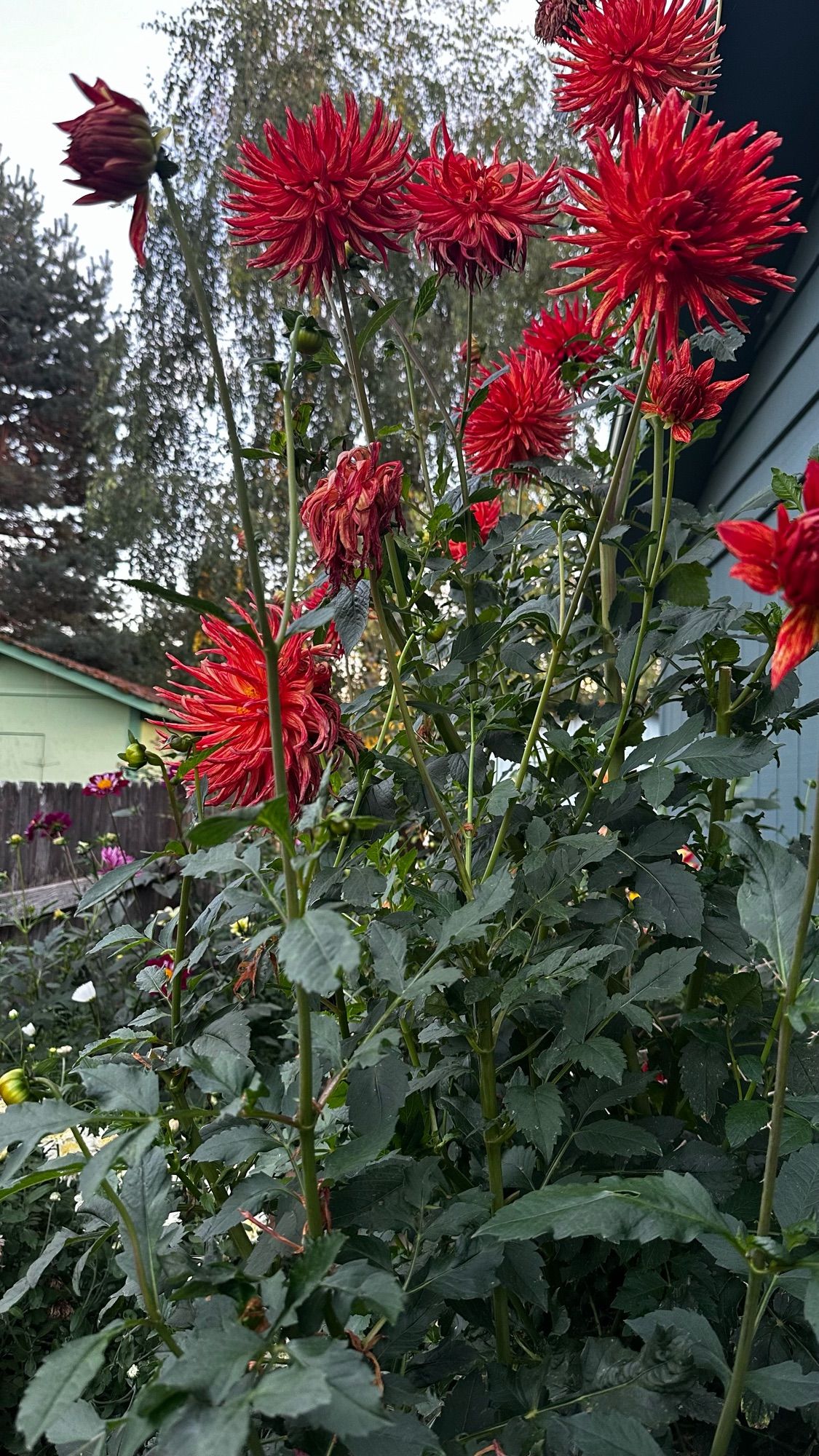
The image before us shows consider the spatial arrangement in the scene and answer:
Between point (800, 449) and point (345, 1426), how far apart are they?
8.37 ft

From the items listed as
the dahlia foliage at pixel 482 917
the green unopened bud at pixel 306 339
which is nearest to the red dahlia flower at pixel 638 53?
the dahlia foliage at pixel 482 917

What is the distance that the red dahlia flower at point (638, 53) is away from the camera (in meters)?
0.93

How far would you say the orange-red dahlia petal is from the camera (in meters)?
0.49

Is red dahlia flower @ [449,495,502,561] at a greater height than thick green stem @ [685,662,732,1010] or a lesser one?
greater

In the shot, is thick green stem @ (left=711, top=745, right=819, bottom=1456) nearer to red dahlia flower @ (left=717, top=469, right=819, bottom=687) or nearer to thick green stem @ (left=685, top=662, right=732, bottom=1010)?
red dahlia flower @ (left=717, top=469, right=819, bottom=687)

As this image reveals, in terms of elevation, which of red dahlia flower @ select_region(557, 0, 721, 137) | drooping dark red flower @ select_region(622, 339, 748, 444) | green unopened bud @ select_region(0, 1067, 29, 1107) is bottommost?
green unopened bud @ select_region(0, 1067, 29, 1107)

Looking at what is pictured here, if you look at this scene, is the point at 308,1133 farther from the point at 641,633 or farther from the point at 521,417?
the point at 521,417

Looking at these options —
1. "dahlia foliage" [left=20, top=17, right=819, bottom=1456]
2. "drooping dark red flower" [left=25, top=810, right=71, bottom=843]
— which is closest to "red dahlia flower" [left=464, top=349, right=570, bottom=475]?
"dahlia foliage" [left=20, top=17, right=819, bottom=1456]

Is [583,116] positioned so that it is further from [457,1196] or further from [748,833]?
[457,1196]

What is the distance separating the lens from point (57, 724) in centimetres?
1305

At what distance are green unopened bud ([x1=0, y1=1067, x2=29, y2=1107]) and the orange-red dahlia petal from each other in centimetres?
53

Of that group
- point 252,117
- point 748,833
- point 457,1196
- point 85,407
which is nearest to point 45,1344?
point 457,1196

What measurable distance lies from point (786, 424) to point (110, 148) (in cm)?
249

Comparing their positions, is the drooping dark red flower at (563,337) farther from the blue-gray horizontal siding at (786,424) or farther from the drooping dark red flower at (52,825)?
the drooping dark red flower at (52,825)
